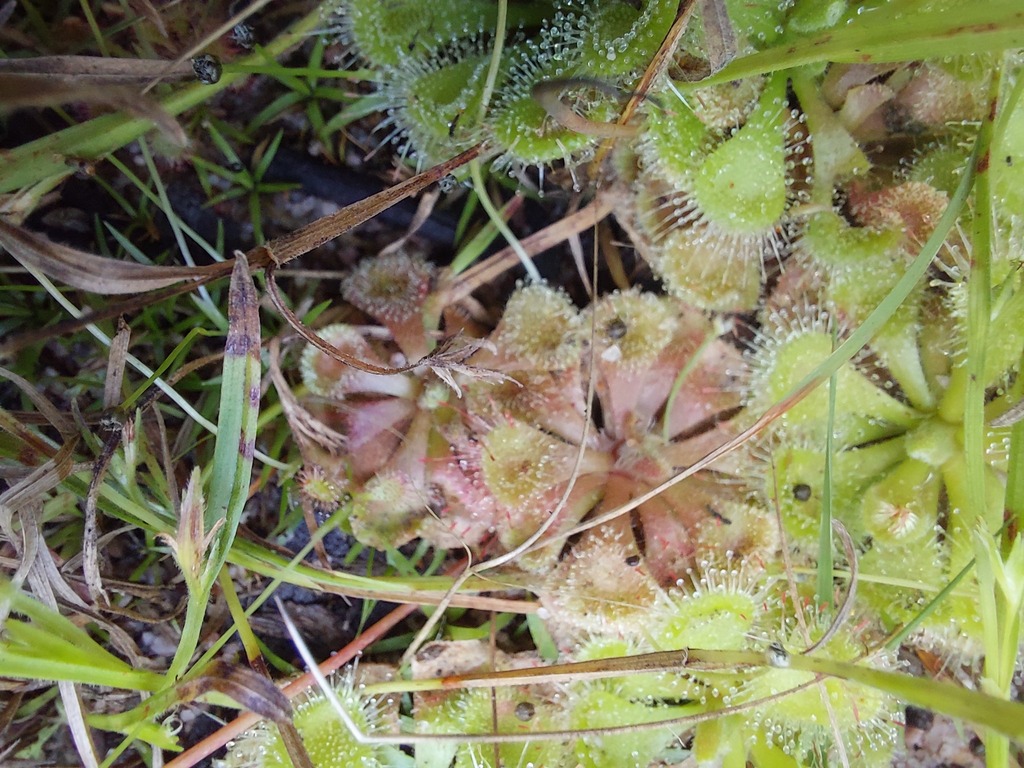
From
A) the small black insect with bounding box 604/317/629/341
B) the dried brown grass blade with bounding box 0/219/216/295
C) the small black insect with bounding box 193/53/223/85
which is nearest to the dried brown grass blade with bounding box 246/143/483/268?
the dried brown grass blade with bounding box 0/219/216/295

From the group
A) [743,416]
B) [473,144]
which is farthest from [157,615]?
[743,416]

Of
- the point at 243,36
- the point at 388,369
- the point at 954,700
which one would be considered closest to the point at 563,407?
the point at 388,369

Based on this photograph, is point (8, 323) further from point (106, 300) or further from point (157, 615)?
point (157, 615)

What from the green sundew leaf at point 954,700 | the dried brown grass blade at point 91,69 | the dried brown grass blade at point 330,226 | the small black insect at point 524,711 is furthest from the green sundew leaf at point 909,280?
the dried brown grass blade at point 91,69

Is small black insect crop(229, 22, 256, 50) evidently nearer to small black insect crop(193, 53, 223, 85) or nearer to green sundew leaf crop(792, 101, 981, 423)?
small black insect crop(193, 53, 223, 85)

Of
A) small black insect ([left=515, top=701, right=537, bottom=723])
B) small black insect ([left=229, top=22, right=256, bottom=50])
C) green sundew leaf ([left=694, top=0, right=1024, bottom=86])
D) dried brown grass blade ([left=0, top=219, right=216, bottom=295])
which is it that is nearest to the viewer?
green sundew leaf ([left=694, top=0, right=1024, bottom=86])

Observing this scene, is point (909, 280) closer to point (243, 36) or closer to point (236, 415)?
point (236, 415)

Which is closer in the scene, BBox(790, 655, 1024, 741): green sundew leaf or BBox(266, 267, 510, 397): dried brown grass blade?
BBox(790, 655, 1024, 741): green sundew leaf

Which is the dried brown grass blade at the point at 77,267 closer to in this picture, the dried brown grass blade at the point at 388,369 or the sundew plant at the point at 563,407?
the sundew plant at the point at 563,407
